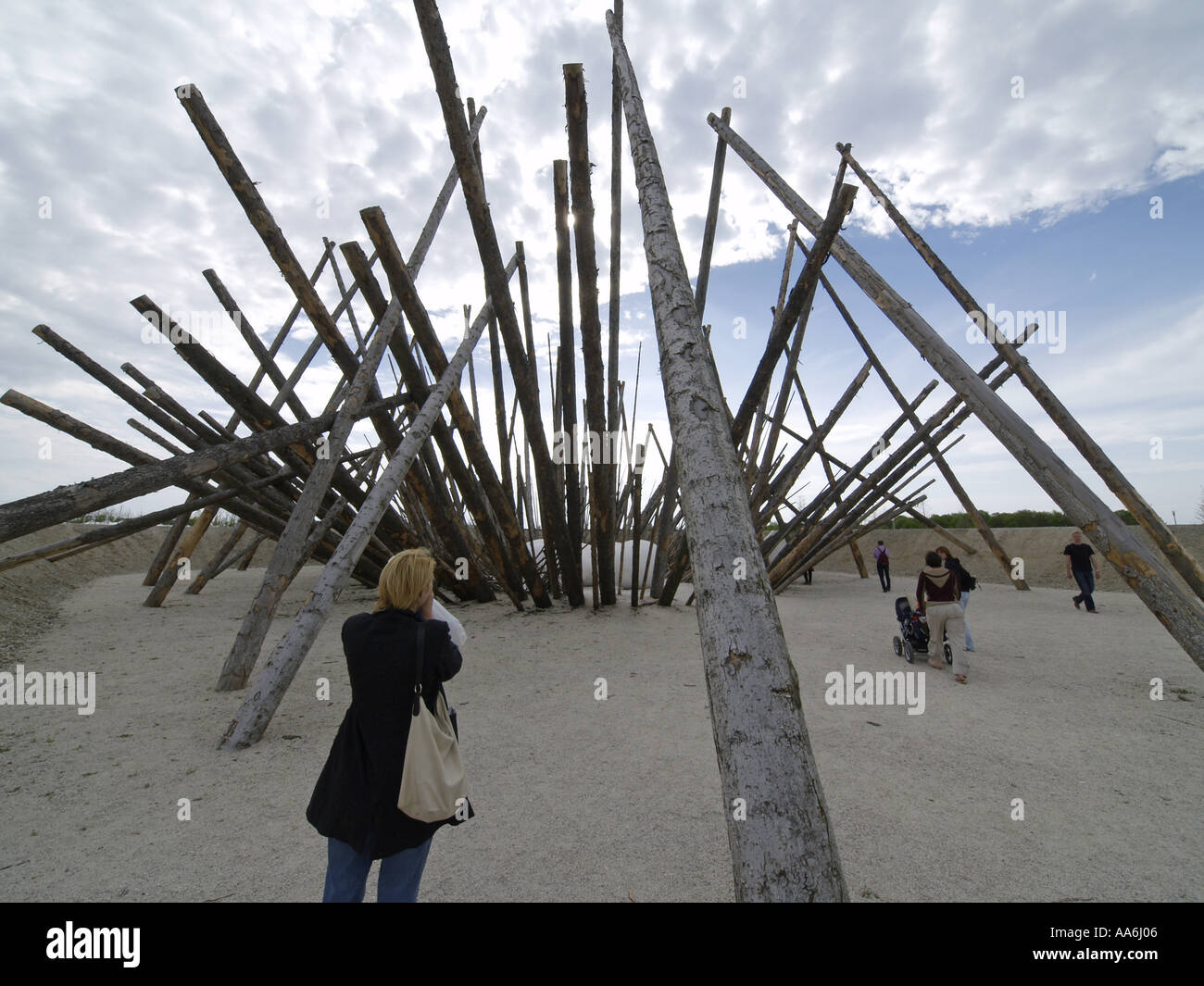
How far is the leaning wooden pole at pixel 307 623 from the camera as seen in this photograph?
3348 mm

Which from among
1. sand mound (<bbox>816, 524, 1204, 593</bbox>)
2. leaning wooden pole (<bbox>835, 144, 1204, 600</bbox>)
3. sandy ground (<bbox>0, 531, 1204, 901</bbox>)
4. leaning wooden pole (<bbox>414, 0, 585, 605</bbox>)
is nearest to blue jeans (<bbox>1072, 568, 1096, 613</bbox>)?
sand mound (<bbox>816, 524, 1204, 593</bbox>)

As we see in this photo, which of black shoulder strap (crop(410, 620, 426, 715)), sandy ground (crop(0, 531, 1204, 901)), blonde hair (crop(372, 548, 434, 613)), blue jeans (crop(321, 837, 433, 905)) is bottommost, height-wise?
sandy ground (crop(0, 531, 1204, 901))

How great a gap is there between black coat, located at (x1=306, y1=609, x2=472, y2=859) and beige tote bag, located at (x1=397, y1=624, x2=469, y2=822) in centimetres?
3

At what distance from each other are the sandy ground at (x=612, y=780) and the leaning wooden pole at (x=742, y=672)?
1122 millimetres

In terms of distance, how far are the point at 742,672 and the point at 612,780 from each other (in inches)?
77.9

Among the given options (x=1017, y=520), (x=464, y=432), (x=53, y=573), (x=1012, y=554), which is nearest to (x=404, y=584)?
(x=464, y=432)

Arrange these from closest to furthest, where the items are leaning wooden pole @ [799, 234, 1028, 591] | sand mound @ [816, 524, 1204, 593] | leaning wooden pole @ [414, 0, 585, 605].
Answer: leaning wooden pole @ [414, 0, 585, 605]
leaning wooden pole @ [799, 234, 1028, 591]
sand mound @ [816, 524, 1204, 593]

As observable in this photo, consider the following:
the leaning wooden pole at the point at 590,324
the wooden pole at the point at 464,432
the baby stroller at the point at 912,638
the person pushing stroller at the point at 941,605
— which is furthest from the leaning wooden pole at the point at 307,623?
the baby stroller at the point at 912,638

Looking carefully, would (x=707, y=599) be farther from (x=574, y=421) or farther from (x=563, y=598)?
(x=563, y=598)

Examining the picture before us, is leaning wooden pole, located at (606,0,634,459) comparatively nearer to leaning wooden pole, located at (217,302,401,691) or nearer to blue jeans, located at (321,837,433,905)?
leaning wooden pole, located at (217,302,401,691)

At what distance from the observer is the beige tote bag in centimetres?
162

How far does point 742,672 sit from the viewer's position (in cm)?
143

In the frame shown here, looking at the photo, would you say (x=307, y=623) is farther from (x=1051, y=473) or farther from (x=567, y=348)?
(x=1051, y=473)

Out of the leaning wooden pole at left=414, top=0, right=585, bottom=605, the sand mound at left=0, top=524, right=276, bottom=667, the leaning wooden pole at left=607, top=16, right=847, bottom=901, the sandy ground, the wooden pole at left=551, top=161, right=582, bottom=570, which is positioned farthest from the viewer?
the sand mound at left=0, top=524, right=276, bottom=667
